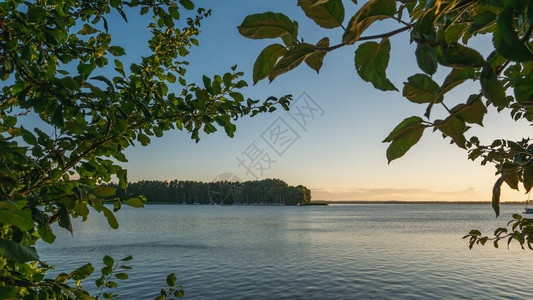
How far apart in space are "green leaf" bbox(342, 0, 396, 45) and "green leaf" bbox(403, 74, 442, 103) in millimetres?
196

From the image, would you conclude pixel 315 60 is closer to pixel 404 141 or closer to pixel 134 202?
pixel 404 141

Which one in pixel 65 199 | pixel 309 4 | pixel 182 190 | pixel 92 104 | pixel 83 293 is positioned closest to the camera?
pixel 309 4

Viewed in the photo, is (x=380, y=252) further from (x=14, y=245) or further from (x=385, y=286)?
(x=14, y=245)

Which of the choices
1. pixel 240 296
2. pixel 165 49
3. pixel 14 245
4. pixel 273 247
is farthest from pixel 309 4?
pixel 273 247

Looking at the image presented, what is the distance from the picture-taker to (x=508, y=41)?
1.40 feet

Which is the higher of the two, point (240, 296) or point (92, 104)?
point (92, 104)

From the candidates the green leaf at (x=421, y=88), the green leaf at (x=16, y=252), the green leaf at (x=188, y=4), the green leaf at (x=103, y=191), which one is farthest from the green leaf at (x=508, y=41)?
the green leaf at (x=188, y=4)

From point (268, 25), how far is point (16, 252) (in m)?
0.87

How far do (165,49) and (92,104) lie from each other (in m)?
1.98

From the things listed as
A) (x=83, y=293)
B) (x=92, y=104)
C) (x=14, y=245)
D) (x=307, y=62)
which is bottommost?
(x=83, y=293)

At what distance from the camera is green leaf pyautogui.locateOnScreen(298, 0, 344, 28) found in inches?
25.5

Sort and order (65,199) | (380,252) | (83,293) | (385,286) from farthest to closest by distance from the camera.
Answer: (380,252), (385,286), (83,293), (65,199)

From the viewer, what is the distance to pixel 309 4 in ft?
2.14

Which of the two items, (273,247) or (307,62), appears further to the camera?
(273,247)
